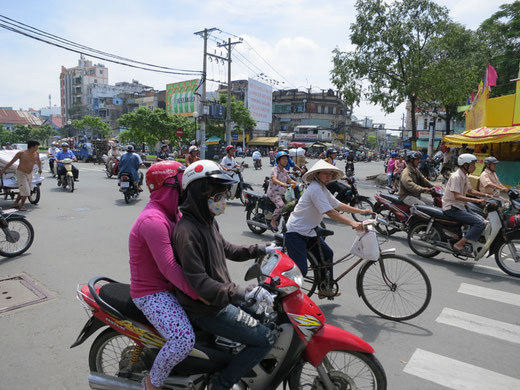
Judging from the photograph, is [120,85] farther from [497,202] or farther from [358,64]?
[497,202]

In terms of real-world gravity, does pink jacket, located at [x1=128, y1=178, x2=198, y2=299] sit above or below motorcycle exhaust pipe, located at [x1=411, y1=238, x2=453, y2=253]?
above

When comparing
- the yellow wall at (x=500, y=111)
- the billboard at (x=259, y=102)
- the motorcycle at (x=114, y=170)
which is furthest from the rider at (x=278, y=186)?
the billboard at (x=259, y=102)

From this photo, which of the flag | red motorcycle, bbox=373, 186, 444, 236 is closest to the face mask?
red motorcycle, bbox=373, 186, 444, 236

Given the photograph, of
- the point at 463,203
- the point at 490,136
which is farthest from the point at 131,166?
the point at 490,136

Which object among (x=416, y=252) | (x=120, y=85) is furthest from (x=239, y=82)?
(x=416, y=252)

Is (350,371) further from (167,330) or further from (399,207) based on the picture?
(399,207)

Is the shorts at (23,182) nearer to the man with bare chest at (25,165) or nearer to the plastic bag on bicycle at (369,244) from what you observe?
the man with bare chest at (25,165)

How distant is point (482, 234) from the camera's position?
5.77 metres

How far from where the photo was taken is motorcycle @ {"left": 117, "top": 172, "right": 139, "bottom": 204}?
433 inches

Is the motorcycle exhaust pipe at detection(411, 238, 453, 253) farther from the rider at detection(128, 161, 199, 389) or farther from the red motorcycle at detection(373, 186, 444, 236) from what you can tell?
the rider at detection(128, 161, 199, 389)

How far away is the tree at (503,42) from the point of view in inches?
949

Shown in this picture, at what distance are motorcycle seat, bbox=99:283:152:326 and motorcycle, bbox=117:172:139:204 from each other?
8918 mm

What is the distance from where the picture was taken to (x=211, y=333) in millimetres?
2336

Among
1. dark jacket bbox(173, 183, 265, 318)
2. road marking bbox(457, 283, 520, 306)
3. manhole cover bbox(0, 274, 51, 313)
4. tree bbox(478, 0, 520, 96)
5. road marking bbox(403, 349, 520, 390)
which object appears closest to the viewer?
dark jacket bbox(173, 183, 265, 318)
